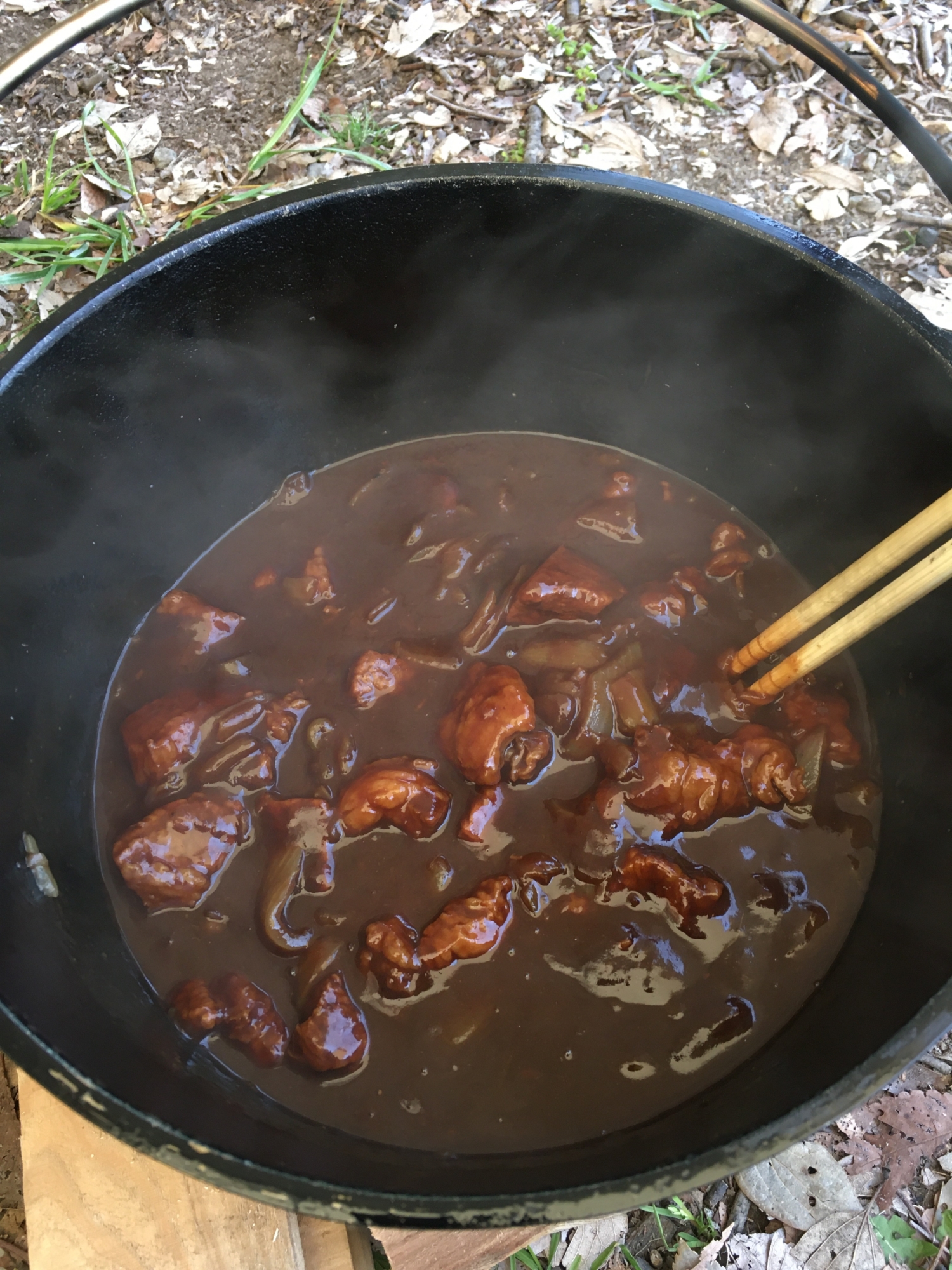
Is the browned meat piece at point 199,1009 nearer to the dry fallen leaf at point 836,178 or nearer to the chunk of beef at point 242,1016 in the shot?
the chunk of beef at point 242,1016

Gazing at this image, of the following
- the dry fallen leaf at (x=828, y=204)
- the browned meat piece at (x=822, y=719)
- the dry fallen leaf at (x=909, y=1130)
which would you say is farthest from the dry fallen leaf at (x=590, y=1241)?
the dry fallen leaf at (x=828, y=204)

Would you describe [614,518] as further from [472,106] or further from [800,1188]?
[472,106]

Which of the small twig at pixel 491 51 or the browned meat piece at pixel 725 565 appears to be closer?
the browned meat piece at pixel 725 565

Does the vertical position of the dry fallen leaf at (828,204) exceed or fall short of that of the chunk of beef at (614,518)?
it exceeds it

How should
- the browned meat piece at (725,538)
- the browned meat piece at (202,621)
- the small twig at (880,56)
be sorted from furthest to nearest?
the small twig at (880,56), the browned meat piece at (725,538), the browned meat piece at (202,621)

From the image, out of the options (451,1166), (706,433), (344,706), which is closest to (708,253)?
(706,433)

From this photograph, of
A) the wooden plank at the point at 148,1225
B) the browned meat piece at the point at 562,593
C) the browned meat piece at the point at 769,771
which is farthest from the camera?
the browned meat piece at the point at 562,593

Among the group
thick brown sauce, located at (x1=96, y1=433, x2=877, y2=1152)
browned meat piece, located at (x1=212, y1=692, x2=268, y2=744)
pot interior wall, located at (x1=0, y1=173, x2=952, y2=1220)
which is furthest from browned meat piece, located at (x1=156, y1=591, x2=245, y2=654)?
browned meat piece, located at (x1=212, y1=692, x2=268, y2=744)

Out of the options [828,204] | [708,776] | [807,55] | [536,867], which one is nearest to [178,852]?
[536,867]
